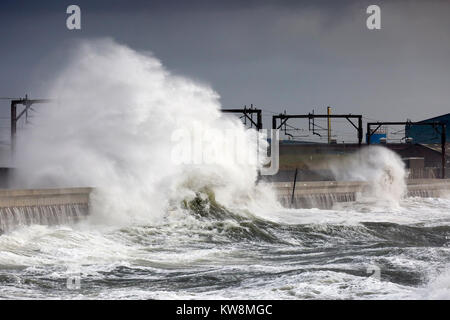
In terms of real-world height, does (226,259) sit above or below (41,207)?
below

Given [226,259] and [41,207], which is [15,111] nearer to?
[41,207]

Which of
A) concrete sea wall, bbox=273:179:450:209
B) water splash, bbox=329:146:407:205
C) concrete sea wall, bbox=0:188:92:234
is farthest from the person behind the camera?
water splash, bbox=329:146:407:205

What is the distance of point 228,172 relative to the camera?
2767cm

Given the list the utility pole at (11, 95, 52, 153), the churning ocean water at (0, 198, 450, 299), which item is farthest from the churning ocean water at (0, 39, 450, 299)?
the utility pole at (11, 95, 52, 153)

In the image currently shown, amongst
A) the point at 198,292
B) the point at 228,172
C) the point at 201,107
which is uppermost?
the point at 201,107

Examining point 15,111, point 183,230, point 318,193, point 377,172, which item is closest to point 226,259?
point 183,230

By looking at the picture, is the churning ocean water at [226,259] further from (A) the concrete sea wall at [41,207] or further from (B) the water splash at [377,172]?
(B) the water splash at [377,172]

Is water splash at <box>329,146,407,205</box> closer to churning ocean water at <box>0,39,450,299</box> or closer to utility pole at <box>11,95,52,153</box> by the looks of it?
churning ocean water at <box>0,39,450,299</box>

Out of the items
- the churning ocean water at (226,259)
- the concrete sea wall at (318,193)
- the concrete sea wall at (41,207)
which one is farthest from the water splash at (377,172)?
the concrete sea wall at (41,207)

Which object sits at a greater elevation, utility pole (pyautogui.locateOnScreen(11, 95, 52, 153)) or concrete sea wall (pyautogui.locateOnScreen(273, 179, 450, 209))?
utility pole (pyautogui.locateOnScreen(11, 95, 52, 153))

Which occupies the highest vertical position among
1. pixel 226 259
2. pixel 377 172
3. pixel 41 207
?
pixel 377 172

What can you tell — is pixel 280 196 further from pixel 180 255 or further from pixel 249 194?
pixel 180 255

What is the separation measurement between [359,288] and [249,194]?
16.5 meters
